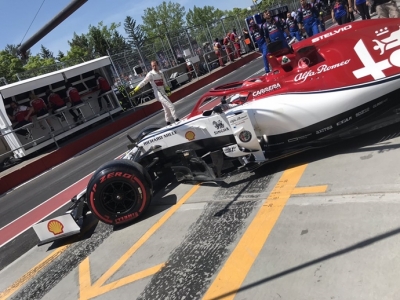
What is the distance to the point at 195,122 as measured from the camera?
4.98 metres

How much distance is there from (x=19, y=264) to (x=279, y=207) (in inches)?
136

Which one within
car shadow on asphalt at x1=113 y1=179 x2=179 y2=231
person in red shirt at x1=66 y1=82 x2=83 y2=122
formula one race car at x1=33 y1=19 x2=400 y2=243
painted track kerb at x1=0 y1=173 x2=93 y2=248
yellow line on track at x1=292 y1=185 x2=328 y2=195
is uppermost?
person in red shirt at x1=66 y1=82 x2=83 y2=122

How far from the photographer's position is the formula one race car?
14.1ft

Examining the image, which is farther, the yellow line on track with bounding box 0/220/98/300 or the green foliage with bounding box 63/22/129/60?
the green foliage with bounding box 63/22/129/60

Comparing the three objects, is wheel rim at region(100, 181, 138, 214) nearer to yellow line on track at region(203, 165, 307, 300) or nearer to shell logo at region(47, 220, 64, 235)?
shell logo at region(47, 220, 64, 235)

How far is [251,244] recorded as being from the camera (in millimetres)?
3295

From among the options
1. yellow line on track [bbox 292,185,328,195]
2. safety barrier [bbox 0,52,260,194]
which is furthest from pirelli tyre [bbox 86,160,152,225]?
safety barrier [bbox 0,52,260,194]

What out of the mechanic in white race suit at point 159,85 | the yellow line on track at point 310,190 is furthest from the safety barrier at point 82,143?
the yellow line on track at point 310,190

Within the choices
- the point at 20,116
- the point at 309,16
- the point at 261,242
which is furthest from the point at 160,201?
the point at 309,16

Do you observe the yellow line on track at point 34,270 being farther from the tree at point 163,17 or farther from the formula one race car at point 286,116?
the tree at point 163,17

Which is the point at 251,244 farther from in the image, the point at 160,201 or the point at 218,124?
the point at 160,201

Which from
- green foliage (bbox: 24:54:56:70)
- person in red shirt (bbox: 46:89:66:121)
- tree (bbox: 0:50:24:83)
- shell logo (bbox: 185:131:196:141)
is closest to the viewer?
shell logo (bbox: 185:131:196:141)

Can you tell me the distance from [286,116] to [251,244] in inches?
71.0

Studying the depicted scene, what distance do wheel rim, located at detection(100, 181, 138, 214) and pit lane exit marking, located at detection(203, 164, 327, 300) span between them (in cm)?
174
